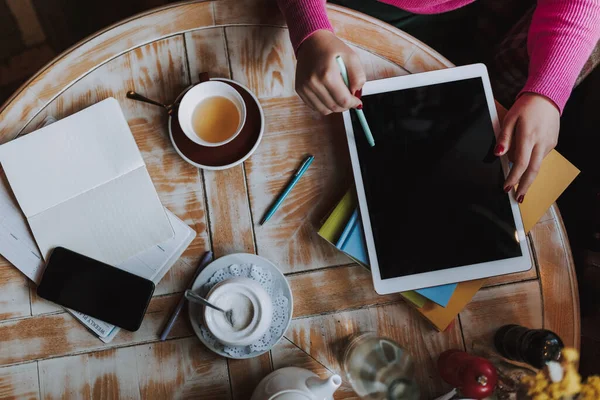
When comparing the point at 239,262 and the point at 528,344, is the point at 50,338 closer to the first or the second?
the point at 239,262

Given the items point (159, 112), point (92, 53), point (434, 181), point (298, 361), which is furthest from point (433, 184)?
point (92, 53)

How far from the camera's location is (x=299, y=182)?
30.3 inches

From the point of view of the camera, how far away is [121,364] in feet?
2.35

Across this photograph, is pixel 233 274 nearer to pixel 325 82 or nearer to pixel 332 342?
pixel 332 342

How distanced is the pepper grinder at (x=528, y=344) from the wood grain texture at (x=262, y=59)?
53 centimetres

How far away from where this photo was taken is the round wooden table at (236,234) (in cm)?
72

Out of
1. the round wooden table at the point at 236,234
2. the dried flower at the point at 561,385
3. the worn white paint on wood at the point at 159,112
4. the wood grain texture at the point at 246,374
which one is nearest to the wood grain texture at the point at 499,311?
the round wooden table at the point at 236,234

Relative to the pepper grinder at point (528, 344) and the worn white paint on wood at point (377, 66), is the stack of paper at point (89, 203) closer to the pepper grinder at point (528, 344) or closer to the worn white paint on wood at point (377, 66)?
the worn white paint on wood at point (377, 66)

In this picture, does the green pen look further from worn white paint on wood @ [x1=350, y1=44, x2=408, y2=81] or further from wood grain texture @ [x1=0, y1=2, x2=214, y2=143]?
wood grain texture @ [x1=0, y1=2, x2=214, y2=143]

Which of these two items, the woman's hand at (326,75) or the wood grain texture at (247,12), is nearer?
the woman's hand at (326,75)

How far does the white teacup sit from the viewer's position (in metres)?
0.73

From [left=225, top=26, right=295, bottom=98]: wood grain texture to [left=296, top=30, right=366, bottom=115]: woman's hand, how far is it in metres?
0.06

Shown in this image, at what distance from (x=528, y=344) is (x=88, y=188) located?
28.1 inches

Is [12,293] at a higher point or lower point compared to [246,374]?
higher
